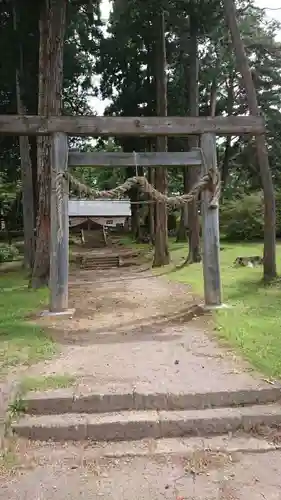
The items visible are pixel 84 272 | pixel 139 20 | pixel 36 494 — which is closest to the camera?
pixel 36 494

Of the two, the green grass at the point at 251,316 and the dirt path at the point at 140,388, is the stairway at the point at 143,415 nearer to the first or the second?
the dirt path at the point at 140,388

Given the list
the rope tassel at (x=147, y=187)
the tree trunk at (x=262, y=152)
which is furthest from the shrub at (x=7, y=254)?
the rope tassel at (x=147, y=187)

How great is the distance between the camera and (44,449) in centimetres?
399

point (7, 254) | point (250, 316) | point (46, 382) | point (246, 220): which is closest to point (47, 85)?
point (250, 316)

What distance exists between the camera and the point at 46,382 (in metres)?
4.86

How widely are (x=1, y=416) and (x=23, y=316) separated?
14.6 ft

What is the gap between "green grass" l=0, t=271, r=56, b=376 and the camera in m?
5.79

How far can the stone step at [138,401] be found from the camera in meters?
4.45

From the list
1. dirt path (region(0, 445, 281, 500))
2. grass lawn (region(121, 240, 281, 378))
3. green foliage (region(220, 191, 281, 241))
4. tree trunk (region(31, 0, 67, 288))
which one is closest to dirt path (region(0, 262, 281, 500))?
dirt path (region(0, 445, 281, 500))

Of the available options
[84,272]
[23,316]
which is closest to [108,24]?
[84,272]

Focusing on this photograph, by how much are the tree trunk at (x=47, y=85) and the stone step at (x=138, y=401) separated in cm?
762

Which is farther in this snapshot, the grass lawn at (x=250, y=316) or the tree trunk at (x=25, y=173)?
the tree trunk at (x=25, y=173)

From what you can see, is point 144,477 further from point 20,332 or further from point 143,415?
point 20,332

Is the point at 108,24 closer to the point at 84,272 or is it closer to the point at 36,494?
the point at 84,272
